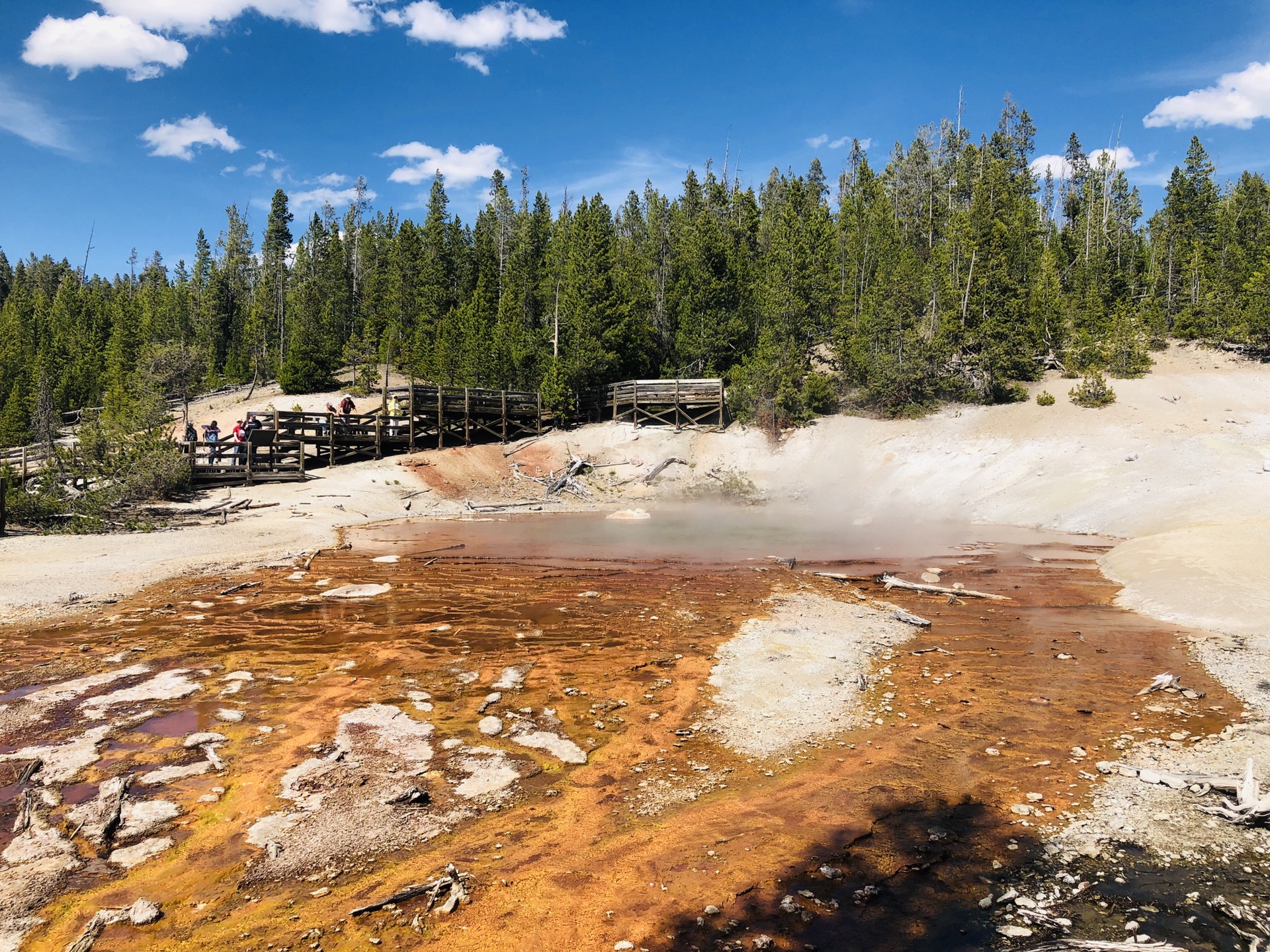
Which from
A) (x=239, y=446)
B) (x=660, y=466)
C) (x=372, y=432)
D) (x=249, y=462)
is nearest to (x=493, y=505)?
(x=372, y=432)

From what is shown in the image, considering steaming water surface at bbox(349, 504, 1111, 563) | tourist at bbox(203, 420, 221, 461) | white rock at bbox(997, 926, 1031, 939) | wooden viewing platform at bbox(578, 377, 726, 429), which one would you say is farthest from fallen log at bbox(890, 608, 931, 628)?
tourist at bbox(203, 420, 221, 461)

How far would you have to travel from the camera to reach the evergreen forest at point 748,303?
3450cm

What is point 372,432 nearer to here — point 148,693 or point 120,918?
point 148,693

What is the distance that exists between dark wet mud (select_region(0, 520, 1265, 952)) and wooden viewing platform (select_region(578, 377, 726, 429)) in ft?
77.7

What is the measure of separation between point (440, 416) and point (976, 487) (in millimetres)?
23580

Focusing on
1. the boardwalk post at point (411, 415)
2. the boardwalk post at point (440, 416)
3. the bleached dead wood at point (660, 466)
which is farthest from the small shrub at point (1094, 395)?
the boardwalk post at point (411, 415)

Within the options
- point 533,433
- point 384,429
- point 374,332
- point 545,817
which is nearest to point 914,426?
point 533,433

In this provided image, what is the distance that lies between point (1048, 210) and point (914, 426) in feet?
230

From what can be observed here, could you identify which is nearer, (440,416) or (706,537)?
(706,537)

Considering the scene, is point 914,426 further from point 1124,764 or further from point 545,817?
point 545,817

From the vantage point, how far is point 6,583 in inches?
526

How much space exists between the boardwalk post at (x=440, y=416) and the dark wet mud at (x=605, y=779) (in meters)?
19.7

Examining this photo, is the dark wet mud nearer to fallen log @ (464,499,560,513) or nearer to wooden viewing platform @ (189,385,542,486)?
fallen log @ (464,499,560,513)

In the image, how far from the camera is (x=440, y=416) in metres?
32.6
